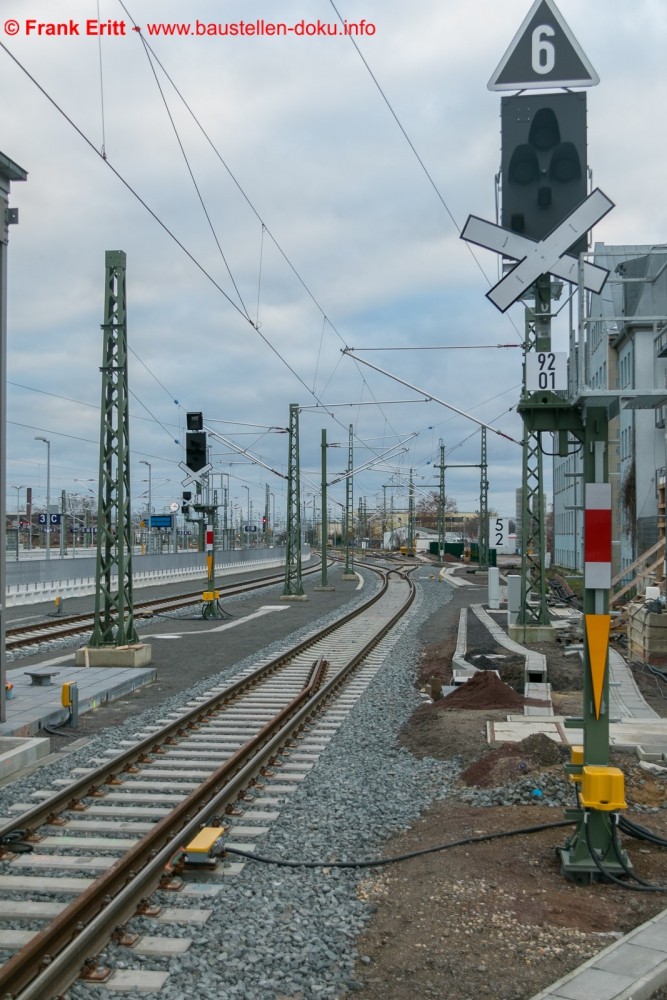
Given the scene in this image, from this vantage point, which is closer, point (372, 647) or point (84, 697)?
point (84, 697)

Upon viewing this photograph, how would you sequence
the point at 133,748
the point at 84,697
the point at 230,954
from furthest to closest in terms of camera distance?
the point at 84,697 → the point at 133,748 → the point at 230,954

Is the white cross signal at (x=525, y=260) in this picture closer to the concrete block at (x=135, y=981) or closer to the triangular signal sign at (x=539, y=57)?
the triangular signal sign at (x=539, y=57)

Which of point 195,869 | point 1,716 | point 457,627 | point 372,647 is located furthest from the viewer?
point 457,627

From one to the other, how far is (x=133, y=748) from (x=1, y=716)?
2.26 m

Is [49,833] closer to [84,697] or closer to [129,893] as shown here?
[129,893]

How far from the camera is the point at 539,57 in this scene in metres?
6.41

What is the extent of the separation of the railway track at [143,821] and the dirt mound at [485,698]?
1.49 m

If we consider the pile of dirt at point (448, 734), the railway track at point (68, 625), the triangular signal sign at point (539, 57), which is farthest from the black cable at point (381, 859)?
the railway track at point (68, 625)

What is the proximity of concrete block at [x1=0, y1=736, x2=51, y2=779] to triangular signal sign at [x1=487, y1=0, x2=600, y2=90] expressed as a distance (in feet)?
25.2

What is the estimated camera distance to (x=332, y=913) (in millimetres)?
5613

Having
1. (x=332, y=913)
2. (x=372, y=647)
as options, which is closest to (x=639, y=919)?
(x=332, y=913)

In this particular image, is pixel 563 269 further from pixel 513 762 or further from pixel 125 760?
pixel 125 760

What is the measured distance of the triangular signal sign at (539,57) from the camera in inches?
250

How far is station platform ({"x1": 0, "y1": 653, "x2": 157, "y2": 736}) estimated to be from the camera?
36.1 ft
